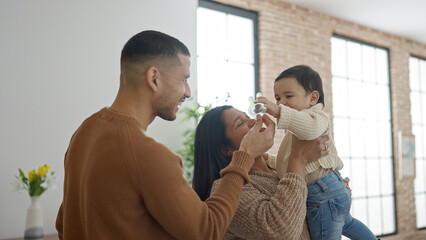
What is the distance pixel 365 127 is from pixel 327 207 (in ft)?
17.6

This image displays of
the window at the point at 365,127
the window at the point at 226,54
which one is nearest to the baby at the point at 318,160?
the window at the point at 226,54

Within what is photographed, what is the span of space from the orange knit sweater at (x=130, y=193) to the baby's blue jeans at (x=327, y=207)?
56 cm

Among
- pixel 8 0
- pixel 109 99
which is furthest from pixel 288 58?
pixel 8 0

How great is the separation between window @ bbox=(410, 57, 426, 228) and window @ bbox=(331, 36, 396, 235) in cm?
77

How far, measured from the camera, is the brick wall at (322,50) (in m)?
5.13

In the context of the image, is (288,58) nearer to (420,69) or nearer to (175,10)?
(175,10)

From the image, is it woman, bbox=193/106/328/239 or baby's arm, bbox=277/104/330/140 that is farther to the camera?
baby's arm, bbox=277/104/330/140

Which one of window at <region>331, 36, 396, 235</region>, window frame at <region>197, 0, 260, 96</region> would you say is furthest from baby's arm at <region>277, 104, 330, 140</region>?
window at <region>331, 36, 396, 235</region>

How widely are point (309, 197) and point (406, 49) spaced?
654cm

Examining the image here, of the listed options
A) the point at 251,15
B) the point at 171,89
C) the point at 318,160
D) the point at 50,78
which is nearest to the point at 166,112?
the point at 171,89

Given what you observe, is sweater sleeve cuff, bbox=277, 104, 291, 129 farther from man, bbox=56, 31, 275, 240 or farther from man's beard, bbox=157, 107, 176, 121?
man's beard, bbox=157, 107, 176, 121

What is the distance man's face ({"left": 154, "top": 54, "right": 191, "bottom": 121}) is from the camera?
1.12 m

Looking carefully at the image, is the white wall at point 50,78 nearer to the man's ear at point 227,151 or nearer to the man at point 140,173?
the man's ear at point 227,151

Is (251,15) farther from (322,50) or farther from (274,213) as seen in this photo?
(274,213)
